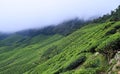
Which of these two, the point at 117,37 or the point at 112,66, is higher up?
the point at 117,37

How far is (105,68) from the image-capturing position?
97.8 metres

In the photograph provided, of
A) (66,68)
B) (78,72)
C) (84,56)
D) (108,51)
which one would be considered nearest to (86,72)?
(78,72)

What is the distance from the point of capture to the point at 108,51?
10281cm

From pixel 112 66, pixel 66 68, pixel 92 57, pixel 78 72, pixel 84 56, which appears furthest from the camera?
pixel 66 68

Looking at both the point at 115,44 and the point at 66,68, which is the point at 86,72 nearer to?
the point at 115,44

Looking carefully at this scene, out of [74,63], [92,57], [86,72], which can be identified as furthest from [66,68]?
[86,72]

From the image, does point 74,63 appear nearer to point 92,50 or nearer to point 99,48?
point 92,50

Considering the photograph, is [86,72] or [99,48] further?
[99,48]

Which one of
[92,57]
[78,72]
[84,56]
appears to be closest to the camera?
[78,72]

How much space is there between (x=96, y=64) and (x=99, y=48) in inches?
266

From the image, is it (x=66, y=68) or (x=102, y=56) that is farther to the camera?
(x=66, y=68)

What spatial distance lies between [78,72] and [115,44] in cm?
1586

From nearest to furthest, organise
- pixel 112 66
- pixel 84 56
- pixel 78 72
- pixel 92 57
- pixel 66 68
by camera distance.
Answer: pixel 112 66
pixel 78 72
pixel 92 57
pixel 84 56
pixel 66 68

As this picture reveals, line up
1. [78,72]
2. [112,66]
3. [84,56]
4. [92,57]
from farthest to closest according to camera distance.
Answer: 1. [84,56]
2. [92,57]
3. [78,72]
4. [112,66]
